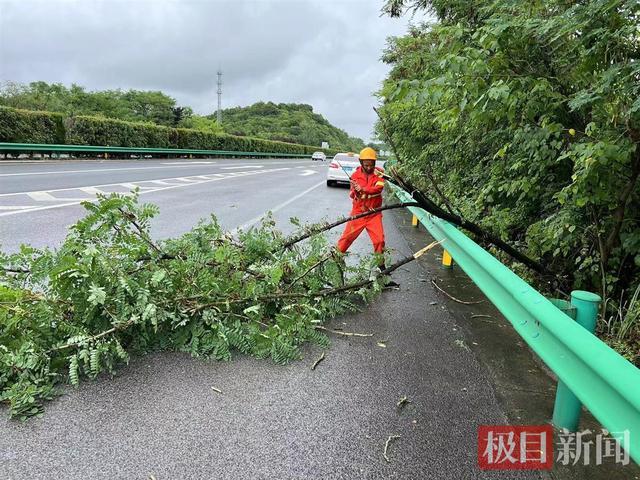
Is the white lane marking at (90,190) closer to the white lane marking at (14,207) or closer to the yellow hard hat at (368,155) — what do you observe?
the white lane marking at (14,207)

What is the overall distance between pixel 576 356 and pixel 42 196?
11389mm

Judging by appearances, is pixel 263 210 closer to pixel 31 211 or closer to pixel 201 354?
pixel 31 211

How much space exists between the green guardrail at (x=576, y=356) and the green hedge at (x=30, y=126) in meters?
25.3

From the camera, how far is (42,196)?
1002 centimetres

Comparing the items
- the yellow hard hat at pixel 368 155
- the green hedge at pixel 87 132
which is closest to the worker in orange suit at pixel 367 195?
the yellow hard hat at pixel 368 155

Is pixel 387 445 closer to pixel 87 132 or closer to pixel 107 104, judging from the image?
pixel 87 132

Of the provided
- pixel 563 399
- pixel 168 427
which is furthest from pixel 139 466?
pixel 563 399

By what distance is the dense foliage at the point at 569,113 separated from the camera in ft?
8.97

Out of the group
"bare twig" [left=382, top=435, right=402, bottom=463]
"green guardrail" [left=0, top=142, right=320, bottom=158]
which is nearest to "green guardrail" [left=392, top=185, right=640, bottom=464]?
"bare twig" [left=382, top=435, right=402, bottom=463]

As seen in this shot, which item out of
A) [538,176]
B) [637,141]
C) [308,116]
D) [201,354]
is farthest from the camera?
[308,116]

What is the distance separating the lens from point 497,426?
238 cm

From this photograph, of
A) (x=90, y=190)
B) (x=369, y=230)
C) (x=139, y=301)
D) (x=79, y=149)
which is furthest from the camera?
(x=79, y=149)

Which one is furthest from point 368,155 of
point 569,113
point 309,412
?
point 309,412

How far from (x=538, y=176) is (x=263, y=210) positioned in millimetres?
7145
